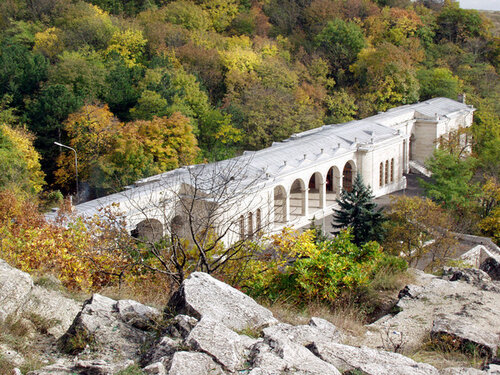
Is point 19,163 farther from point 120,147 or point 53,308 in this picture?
point 53,308

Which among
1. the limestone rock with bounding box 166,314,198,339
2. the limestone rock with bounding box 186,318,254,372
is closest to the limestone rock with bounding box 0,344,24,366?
the limestone rock with bounding box 166,314,198,339

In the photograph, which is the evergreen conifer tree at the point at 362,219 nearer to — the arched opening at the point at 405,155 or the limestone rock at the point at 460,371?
the arched opening at the point at 405,155

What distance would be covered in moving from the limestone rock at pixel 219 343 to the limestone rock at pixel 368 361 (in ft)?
4.25

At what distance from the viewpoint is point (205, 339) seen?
27.8 feet

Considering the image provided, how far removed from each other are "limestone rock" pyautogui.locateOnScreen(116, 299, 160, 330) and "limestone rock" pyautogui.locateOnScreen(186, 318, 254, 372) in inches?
45.4

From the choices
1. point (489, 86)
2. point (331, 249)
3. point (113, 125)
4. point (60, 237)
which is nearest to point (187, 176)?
point (113, 125)

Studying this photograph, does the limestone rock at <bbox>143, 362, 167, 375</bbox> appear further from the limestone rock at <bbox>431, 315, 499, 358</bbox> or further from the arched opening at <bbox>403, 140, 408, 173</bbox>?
the arched opening at <bbox>403, 140, 408, 173</bbox>

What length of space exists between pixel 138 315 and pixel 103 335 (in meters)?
0.77

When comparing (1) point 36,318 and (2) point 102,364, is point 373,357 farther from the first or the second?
(1) point 36,318

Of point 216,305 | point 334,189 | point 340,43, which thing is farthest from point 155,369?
point 340,43

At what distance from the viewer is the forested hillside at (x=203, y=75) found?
4309 centimetres

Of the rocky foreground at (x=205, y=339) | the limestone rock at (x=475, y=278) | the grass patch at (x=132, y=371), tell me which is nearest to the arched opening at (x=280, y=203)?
the limestone rock at (x=475, y=278)

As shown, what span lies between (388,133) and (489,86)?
32500mm

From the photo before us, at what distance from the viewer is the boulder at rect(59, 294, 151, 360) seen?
8.88 m
